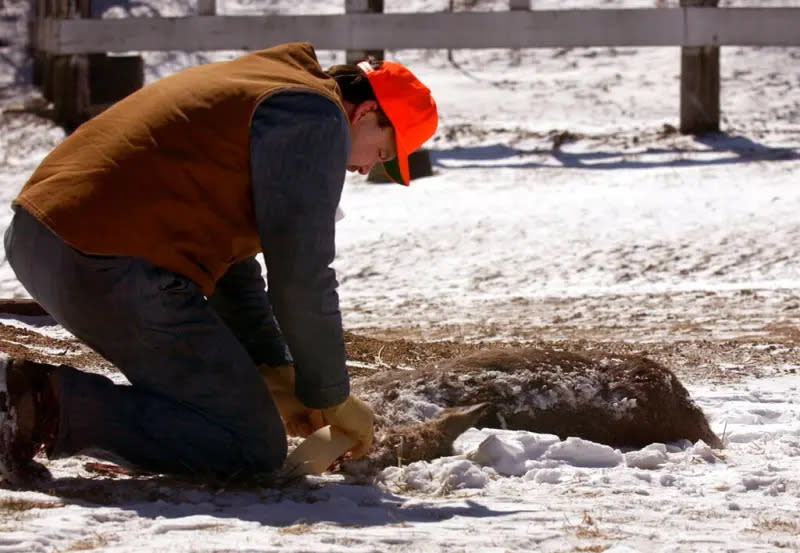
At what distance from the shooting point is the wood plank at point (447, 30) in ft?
39.7

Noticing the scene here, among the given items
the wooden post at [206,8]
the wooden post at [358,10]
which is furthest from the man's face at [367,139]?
the wooden post at [206,8]

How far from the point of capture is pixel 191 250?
11.8ft

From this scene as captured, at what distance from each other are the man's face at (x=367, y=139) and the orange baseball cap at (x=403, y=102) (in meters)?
0.03

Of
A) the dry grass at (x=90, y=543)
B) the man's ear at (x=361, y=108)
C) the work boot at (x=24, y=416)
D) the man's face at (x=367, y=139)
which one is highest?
the man's ear at (x=361, y=108)

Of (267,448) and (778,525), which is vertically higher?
(267,448)

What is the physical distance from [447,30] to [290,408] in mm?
9020

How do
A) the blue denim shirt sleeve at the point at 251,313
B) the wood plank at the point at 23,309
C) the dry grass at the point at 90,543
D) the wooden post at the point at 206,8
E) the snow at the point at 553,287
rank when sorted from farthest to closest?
the wooden post at the point at 206,8
the wood plank at the point at 23,309
the blue denim shirt sleeve at the point at 251,313
the snow at the point at 553,287
the dry grass at the point at 90,543

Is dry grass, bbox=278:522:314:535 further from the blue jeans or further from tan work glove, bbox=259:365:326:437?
tan work glove, bbox=259:365:326:437

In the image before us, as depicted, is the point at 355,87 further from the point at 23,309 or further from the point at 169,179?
the point at 23,309

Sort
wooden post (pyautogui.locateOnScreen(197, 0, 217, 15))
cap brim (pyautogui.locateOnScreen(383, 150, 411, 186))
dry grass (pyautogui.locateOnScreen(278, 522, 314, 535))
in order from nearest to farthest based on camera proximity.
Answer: dry grass (pyautogui.locateOnScreen(278, 522, 314, 535)) < cap brim (pyautogui.locateOnScreen(383, 150, 411, 186)) < wooden post (pyautogui.locateOnScreen(197, 0, 217, 15))

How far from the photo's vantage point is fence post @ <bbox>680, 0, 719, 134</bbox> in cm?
1213

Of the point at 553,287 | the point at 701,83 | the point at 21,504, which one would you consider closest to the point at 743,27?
the point at 701,83

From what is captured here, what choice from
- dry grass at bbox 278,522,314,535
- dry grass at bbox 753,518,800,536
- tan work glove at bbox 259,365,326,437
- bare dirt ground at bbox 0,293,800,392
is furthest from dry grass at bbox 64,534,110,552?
bare dirt ground at bbox 0,293,800,392

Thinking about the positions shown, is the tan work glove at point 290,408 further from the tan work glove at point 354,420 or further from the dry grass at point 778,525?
the dry grass at point 778,525
